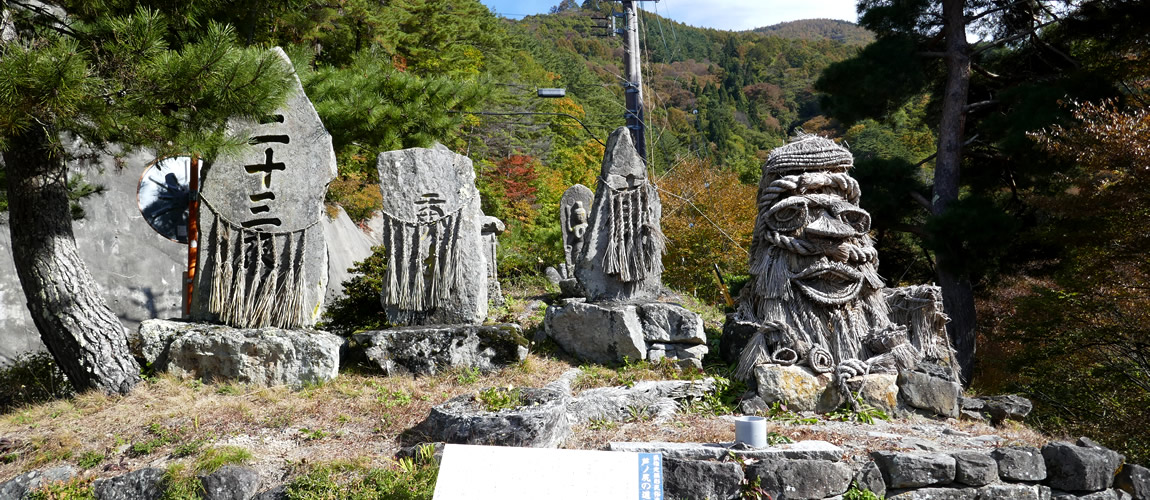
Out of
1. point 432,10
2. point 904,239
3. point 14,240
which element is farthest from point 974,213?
point 432,10

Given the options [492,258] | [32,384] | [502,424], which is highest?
[492,258]

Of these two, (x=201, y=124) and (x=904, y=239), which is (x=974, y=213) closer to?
(x=904, y=239)

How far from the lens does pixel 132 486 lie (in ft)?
14.0

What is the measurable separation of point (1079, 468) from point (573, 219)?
771 cm

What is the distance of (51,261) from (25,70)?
2.28m

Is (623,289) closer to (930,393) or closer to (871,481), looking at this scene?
(930,393)

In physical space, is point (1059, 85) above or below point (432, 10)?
below

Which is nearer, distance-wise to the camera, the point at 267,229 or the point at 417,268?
the point at 267,229

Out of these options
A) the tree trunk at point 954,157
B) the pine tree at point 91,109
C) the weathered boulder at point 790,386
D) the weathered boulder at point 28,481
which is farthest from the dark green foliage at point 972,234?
the weathered boulder at point 28,481

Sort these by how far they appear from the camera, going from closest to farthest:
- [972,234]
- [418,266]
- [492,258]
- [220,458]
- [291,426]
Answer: [220,458], [291,426], [418,266], [972,234], [492,258]

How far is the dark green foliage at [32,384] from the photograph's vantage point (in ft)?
20.1

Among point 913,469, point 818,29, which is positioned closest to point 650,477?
point 913,469

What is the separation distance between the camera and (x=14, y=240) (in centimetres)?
579

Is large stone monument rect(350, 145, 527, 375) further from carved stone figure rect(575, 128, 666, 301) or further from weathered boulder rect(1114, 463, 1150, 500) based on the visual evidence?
weathered boulder rect(1114, 463, 1150, 500)
